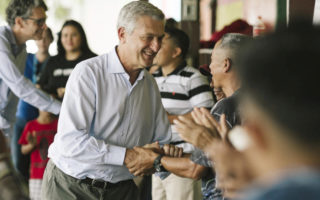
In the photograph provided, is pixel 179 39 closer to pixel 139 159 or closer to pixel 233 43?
pixel 233 43

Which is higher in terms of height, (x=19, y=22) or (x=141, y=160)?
(x=19, y=22)

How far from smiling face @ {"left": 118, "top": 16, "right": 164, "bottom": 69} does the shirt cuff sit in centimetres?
45

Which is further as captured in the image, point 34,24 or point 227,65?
point 34,24

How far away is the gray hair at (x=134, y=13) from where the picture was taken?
2.26 meters

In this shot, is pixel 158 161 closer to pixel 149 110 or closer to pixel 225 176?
pixel 149 110

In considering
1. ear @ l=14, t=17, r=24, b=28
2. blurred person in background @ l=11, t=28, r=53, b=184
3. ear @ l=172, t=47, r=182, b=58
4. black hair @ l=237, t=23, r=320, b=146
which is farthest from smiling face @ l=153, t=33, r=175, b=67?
black hair @ l=237, t=23, r=320, b=146

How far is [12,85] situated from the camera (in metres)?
3.11

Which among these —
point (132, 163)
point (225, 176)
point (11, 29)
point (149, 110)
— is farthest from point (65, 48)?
point (225, 176)

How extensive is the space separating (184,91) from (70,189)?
4.76 ft

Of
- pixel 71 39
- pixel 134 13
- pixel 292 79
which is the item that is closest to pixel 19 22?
pixel 71 39

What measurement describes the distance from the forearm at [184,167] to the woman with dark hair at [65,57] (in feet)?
6.66

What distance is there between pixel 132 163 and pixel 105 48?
7510mm

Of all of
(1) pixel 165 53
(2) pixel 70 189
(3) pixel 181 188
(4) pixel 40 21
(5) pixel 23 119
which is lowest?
(3) pixel 181 188

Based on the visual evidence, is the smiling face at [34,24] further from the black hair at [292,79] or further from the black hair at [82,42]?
the black hair at [292,79]
